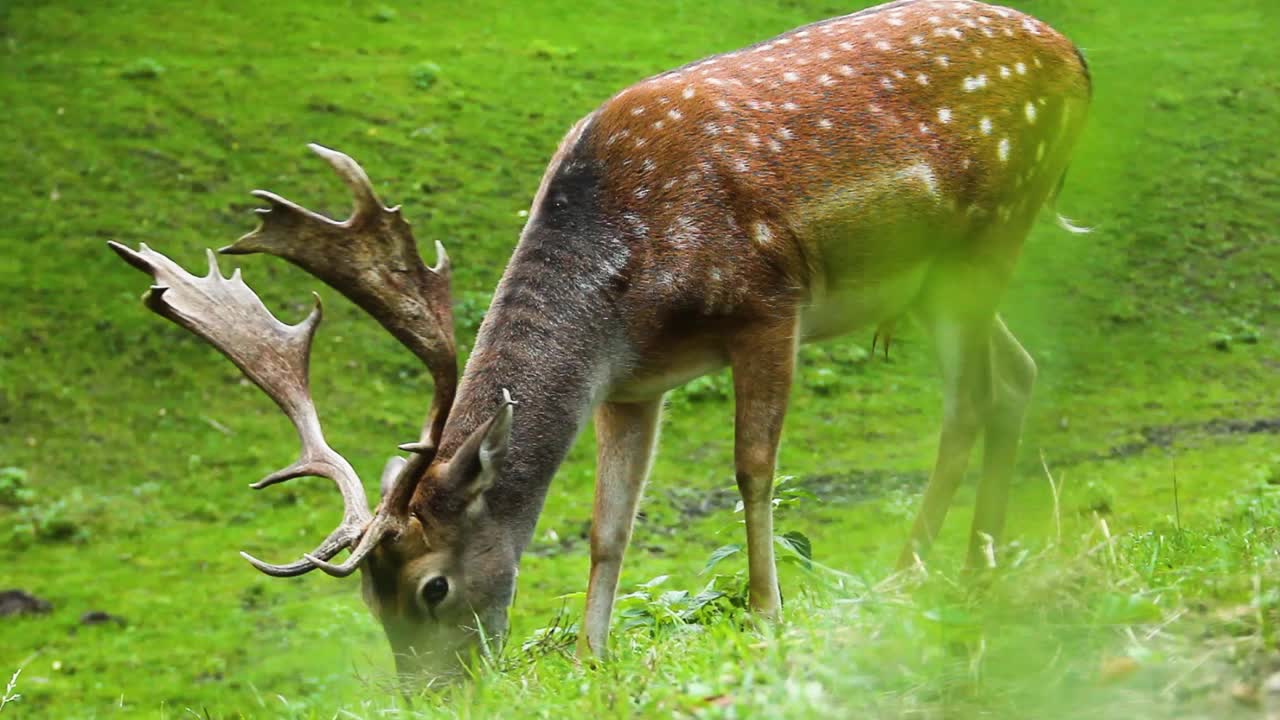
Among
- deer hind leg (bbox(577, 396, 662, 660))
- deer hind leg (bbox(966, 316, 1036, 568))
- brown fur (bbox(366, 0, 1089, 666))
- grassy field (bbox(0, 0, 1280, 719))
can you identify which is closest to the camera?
grassy field (bbox(0, 0, 1280, 719))

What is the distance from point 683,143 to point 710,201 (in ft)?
0.87

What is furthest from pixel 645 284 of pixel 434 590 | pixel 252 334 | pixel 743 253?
pixel 252 334

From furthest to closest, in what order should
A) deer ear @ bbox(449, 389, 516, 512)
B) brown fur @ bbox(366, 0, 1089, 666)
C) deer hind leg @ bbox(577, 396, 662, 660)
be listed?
deer hind leg @ bbox(577, 396, 662, 660)
brown fur @ bbox(366, 0, 1089, 666)
deer ear @ bbox(449, 389, 516, 512)

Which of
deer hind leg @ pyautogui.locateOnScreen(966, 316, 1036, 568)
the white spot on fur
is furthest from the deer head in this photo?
deer hind leg @ pyautogui.locateOnScreen(966, 316, 1036, 568)

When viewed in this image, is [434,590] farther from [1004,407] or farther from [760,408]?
[1004,407]

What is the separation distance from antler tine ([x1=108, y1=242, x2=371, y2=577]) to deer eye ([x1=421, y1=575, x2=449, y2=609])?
22.1 inches

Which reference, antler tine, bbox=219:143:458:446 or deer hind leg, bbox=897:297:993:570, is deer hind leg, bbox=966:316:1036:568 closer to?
deer hind leg, bbox=897:297:993:570

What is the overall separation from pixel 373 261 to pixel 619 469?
4.22 ft

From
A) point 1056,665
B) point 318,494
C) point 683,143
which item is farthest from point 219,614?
point 1056,665

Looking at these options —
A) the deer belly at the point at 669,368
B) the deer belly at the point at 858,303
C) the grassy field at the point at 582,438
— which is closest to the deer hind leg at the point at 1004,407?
the grassy field at the point at 582,438

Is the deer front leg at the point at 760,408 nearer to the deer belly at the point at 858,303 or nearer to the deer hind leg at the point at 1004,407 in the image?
the deer belly at the point at 858,303

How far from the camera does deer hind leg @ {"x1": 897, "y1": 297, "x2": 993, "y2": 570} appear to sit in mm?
5957

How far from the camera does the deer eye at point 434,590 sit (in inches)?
204

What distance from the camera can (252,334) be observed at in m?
5.68
